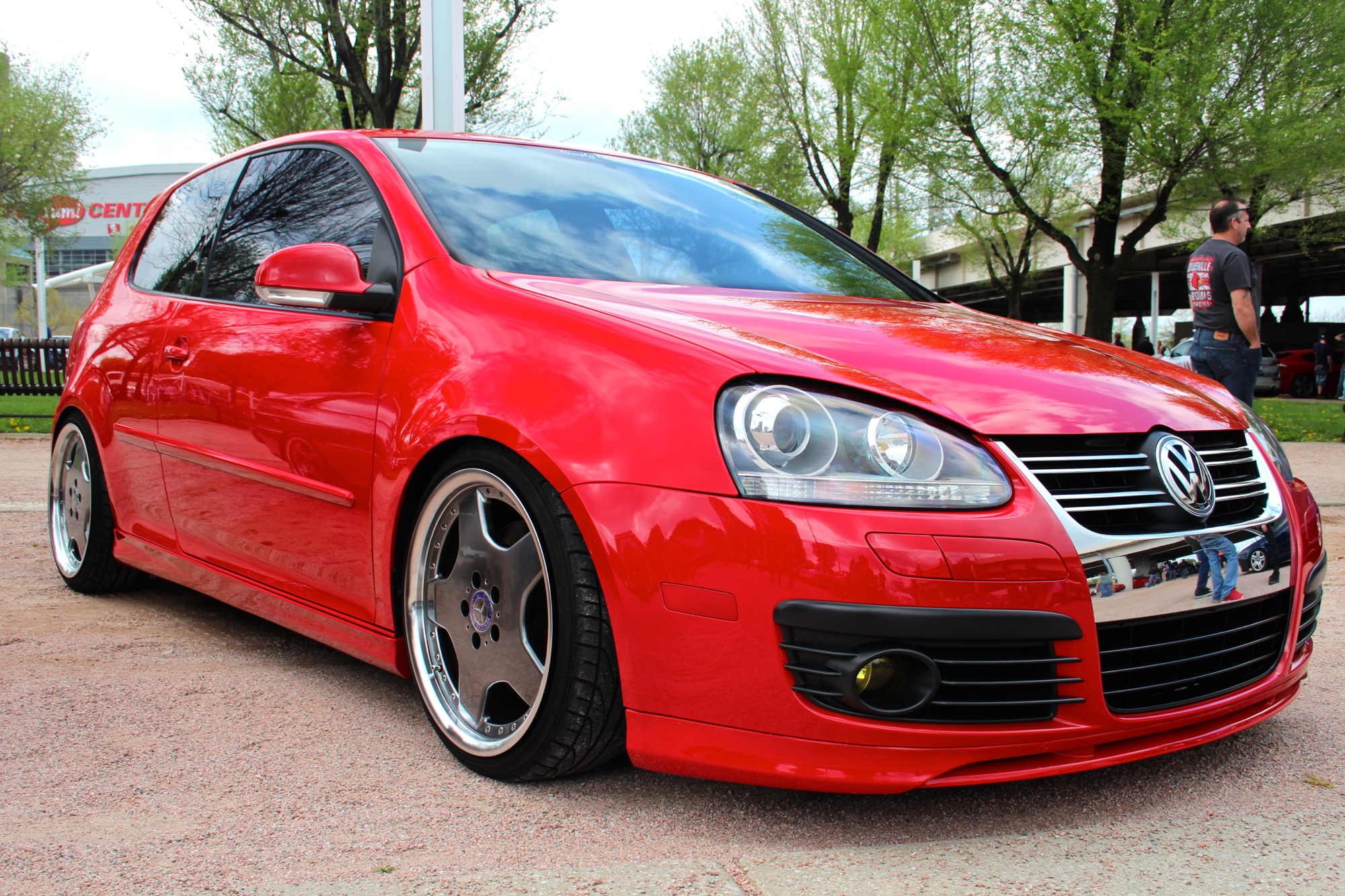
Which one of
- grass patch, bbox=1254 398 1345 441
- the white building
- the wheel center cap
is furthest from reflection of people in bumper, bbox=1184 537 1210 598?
the white building

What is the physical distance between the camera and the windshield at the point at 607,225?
2.62 m

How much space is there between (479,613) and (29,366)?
12883mm

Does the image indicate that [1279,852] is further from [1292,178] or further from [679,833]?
[1292,178]

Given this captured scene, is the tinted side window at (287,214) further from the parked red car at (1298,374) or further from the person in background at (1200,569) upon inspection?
the parked red car at (1298,374)

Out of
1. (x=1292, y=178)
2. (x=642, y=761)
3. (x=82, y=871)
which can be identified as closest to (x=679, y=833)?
(x=642, y=761)

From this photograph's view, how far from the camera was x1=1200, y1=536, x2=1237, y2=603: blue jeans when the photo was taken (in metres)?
1.95

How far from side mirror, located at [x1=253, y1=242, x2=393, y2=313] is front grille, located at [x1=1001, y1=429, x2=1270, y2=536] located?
A: 4.67 feet

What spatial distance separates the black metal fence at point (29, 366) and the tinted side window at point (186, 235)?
1047 centimetres

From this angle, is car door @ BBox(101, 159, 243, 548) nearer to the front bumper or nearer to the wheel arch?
the wheel arch

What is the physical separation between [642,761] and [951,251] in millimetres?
47264

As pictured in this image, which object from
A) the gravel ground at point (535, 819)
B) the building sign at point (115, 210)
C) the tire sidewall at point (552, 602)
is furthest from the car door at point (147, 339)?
the building sign at point (115, 210)

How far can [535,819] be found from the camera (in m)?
2.03

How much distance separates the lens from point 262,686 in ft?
9.32

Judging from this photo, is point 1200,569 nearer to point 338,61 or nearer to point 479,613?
point 479,613
